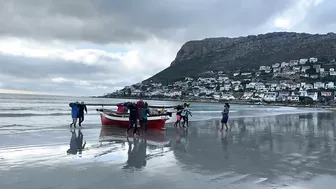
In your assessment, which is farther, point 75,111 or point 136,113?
point 75,111

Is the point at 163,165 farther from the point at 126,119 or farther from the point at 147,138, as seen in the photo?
the point at 126,119

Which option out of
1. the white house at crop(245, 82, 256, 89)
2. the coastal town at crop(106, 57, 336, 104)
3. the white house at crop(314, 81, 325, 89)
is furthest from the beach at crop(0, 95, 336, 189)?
the white house at crop(245, 82, 256, 89)

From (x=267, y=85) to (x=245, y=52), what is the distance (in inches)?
767

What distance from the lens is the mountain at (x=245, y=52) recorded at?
5295 inches

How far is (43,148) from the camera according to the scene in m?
10.8

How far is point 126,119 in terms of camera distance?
18.9m

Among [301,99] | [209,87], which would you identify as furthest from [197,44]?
[301,99]

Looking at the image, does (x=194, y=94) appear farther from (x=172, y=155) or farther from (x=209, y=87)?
(x=172, y=155)

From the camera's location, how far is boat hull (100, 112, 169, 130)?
1816 cm

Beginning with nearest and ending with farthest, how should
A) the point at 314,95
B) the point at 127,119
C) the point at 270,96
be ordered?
1. the point at 127,119
2. the point at 314,95
3. the point at 270,96

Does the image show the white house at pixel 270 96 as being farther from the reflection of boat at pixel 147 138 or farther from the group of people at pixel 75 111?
the reflection of boat at pixel 147 138

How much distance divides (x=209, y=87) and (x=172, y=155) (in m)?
150

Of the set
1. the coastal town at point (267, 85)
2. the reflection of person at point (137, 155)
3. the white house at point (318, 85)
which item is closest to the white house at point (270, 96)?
the coastal town at point (267, 85)

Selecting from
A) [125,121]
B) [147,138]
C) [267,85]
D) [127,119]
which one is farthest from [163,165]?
[267,85]
